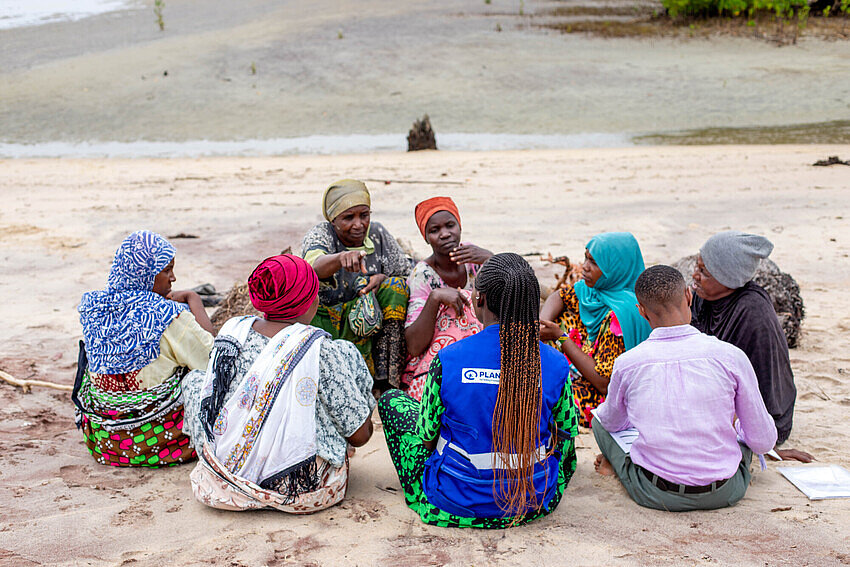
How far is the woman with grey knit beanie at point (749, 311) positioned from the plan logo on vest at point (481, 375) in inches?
52.7

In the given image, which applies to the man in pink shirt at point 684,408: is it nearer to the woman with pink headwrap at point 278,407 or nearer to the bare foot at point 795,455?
the bare foot at point 795,455

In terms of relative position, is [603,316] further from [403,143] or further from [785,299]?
[403,143]

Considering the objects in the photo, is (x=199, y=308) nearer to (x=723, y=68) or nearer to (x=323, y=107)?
(x=323, y=107)

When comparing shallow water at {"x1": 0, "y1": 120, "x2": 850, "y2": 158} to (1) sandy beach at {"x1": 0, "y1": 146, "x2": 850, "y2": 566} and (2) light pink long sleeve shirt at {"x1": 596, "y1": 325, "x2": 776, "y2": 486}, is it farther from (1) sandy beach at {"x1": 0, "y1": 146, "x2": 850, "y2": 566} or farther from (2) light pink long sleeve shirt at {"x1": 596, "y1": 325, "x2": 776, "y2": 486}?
(2) light pink long sleeve shirt at {"x1": 596, "y1": 325, "x2": 776, "y2": 486}

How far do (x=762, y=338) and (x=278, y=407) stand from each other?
7.02 feet

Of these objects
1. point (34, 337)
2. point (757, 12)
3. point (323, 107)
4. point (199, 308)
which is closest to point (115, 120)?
point (323, 107)

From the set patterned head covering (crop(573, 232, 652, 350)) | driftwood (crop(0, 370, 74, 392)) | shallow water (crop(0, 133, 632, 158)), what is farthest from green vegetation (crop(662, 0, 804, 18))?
driftwood (crop(0, 370, 74, 392))

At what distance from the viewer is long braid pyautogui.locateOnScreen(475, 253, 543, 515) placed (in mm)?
2844

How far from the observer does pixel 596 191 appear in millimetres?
10383

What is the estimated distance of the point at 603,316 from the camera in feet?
13.3

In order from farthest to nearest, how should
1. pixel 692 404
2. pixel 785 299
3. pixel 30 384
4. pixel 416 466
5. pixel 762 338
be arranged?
pixel 785 299
pixel 30 384
pixel 762 338
pixel 416 466
pixel 692 404

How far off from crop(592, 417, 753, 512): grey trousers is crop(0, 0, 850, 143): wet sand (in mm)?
14628

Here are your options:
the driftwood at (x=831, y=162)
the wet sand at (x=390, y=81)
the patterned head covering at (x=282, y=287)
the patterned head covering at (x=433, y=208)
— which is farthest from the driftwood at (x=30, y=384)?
the wet sand at (x=390, y=81)

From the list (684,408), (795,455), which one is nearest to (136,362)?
(684,408)
